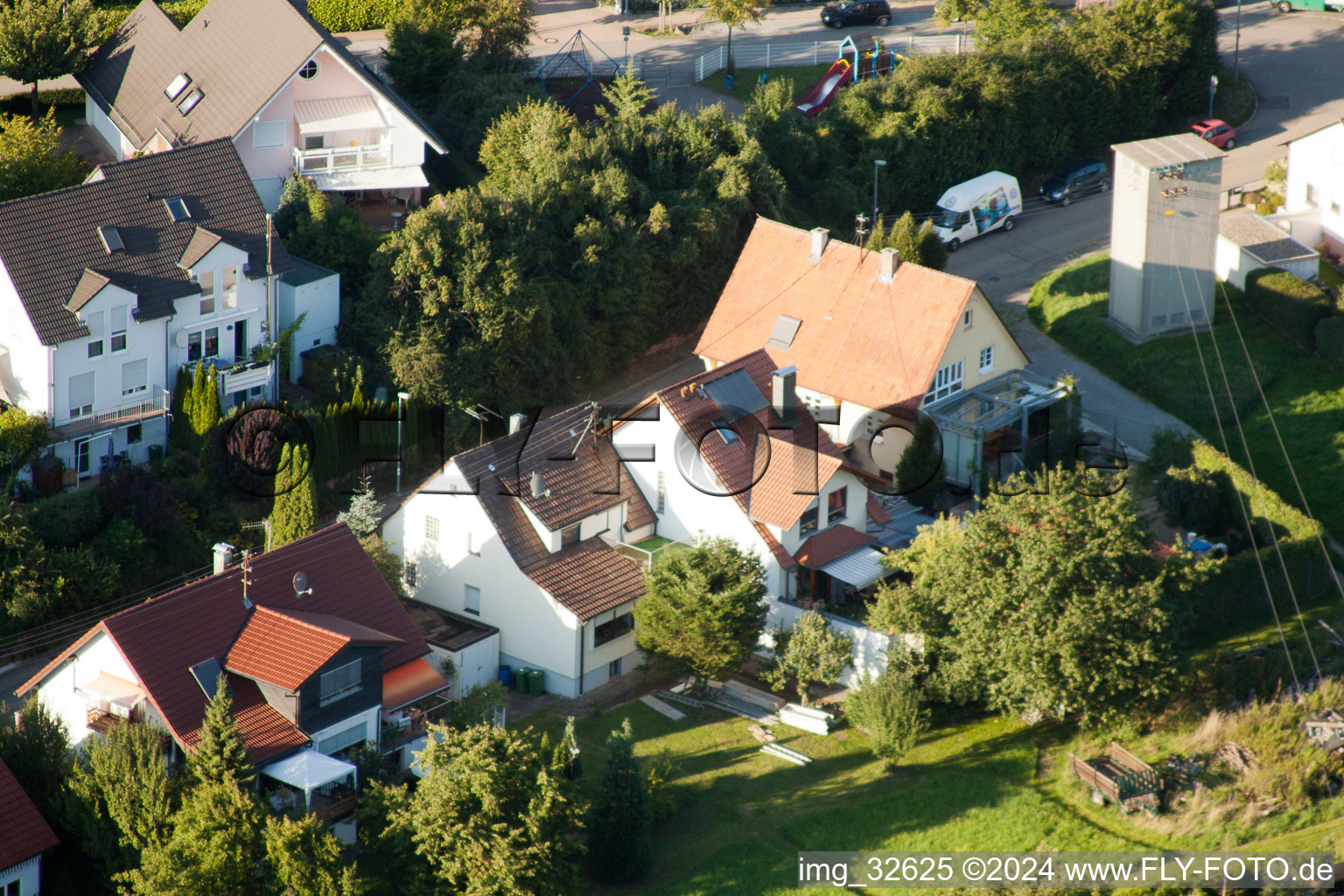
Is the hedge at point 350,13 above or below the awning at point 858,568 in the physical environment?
above

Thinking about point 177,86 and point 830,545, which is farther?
point 177,86

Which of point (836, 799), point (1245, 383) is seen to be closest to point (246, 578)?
point (836, 799)

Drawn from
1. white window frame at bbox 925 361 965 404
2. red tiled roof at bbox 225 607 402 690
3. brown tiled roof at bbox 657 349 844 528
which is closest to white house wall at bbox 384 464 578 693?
brown tiled roof at bbox 657 349 844 528

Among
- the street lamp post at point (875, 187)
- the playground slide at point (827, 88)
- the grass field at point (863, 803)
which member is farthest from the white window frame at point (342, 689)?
the playground slide at point (827, 88)

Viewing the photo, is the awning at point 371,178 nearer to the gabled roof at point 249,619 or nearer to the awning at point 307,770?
the gabled roof at point 249,619

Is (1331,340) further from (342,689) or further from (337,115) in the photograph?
(342,689)

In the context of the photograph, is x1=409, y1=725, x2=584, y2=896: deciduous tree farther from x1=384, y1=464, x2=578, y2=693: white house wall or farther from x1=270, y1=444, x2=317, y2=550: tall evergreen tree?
x1=270, y1=444, x2=317, y2=550: tall evergreen tree
